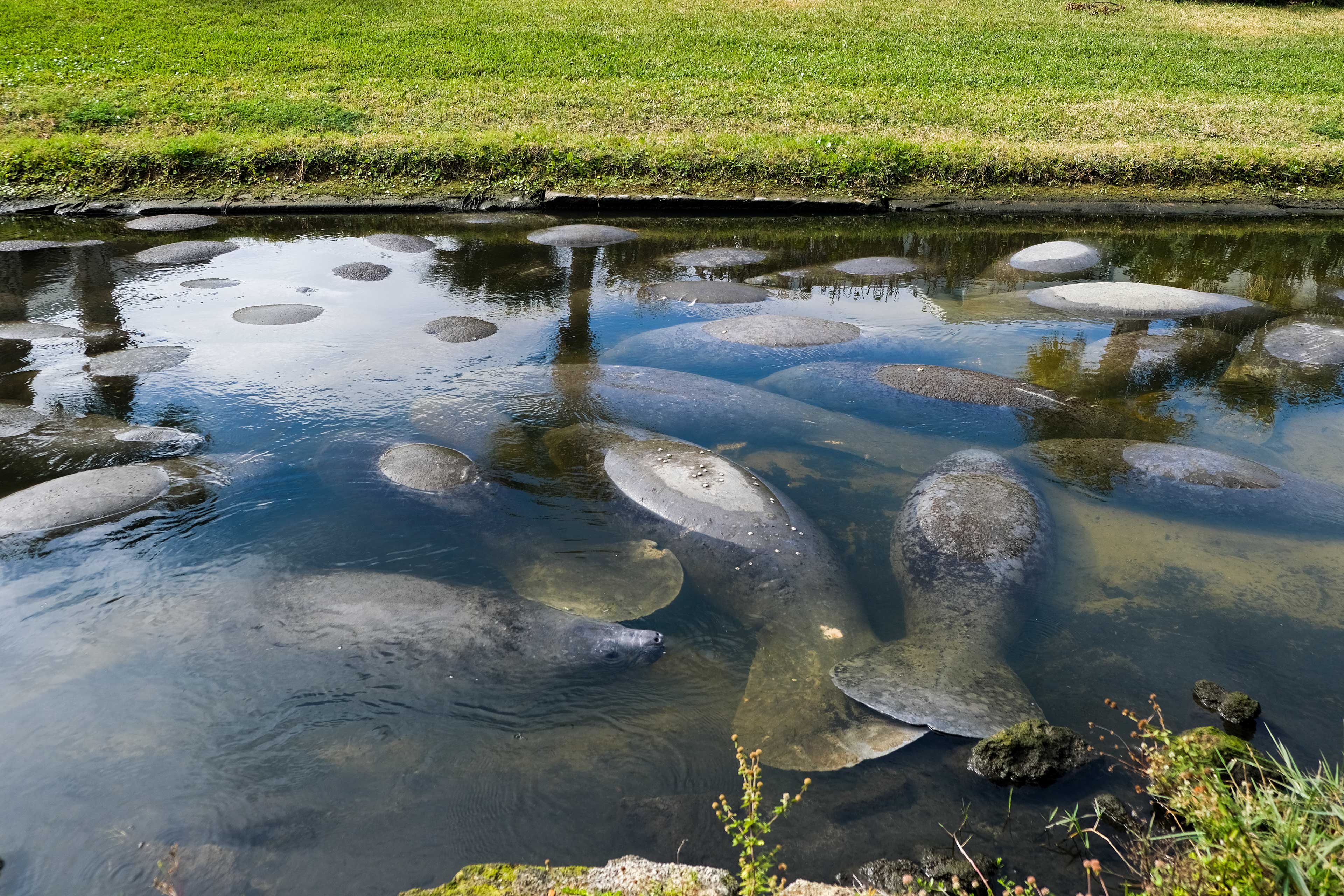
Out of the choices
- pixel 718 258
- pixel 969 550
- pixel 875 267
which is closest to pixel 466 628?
pixel 969 550

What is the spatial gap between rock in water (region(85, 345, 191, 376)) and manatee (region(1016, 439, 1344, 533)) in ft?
19.2

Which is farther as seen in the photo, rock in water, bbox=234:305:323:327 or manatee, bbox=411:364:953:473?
rock in water, bbox=234:305:323:327

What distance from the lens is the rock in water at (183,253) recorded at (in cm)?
902

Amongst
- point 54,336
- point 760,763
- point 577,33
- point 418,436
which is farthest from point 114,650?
point 577,33

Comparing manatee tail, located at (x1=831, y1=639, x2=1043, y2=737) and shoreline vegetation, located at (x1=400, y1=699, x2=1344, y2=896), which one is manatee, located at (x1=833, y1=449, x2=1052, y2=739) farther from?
shoreline vegetation, located at (x1=400, y1=699, x2=1344, y2=896)

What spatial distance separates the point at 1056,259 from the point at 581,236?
16.8ft

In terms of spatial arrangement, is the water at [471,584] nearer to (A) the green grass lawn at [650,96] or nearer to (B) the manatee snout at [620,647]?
(B) the manatee snout at [620,647]

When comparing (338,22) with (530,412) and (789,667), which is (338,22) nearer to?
(530,412)

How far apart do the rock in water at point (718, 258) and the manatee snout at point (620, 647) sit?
6177mm

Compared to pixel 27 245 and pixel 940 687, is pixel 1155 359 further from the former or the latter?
pixel 27 245

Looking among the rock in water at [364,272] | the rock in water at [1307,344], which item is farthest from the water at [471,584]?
the rock in water at [364,272]

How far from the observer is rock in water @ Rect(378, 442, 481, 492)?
464cm

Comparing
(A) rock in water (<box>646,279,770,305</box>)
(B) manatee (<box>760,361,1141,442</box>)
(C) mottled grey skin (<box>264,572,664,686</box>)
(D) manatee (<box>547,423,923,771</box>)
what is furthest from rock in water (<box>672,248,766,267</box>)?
(C) mottled grey skin (<box>264,572,664,686</box>)

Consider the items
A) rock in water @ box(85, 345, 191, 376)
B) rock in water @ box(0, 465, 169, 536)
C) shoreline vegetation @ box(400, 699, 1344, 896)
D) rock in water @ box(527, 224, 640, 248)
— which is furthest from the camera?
rock in water @ box(527, 224, 640, 248)
